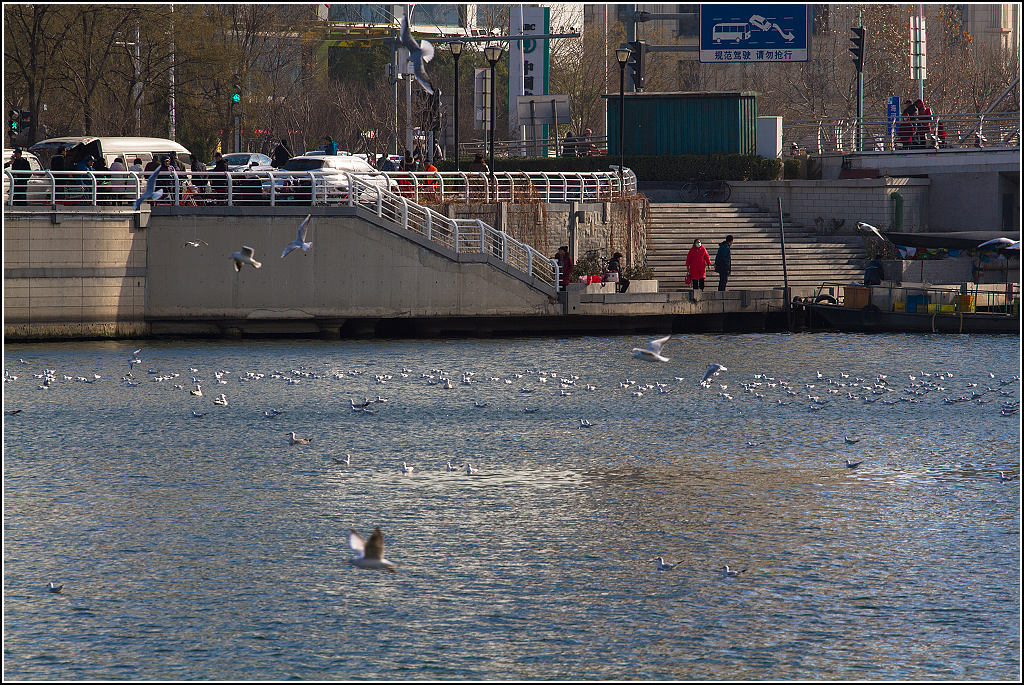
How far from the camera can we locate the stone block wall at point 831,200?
1640 inches

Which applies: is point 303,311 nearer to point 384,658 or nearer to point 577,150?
point 577,150

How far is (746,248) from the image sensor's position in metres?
38.7

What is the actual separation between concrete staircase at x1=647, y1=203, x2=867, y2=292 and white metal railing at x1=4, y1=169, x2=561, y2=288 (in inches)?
163

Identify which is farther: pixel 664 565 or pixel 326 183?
pixel 326 183


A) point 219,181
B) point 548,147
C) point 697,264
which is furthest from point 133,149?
point 548,147

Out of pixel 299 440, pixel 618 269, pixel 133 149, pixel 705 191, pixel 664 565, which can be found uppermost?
pixel 133 149

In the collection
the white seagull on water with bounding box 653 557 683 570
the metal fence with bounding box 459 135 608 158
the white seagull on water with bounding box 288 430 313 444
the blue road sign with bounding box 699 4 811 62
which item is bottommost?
the white seagull on water with bounding box 653 557 683 570

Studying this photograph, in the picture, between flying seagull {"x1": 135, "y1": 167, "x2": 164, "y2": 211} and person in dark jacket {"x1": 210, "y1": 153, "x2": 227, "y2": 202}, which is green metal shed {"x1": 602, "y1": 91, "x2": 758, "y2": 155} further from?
flying seagull {"x1": 135, "y1": 167, "x2": 164, "y2": 211}

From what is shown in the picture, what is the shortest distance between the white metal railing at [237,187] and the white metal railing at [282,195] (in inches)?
0.8

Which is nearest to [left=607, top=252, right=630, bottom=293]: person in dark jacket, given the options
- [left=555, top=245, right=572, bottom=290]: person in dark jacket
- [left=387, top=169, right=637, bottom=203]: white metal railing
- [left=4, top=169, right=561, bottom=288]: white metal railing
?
[left=555, top=245, right=572, bottom=290]: person in dark jacket

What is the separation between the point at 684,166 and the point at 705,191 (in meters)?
1.02

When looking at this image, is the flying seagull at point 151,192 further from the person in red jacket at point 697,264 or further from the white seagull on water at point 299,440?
the person in red jacket at point 697,264

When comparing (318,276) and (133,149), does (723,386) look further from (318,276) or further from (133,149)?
(133,149)

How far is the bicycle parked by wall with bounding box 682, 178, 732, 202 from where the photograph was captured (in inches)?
1663
